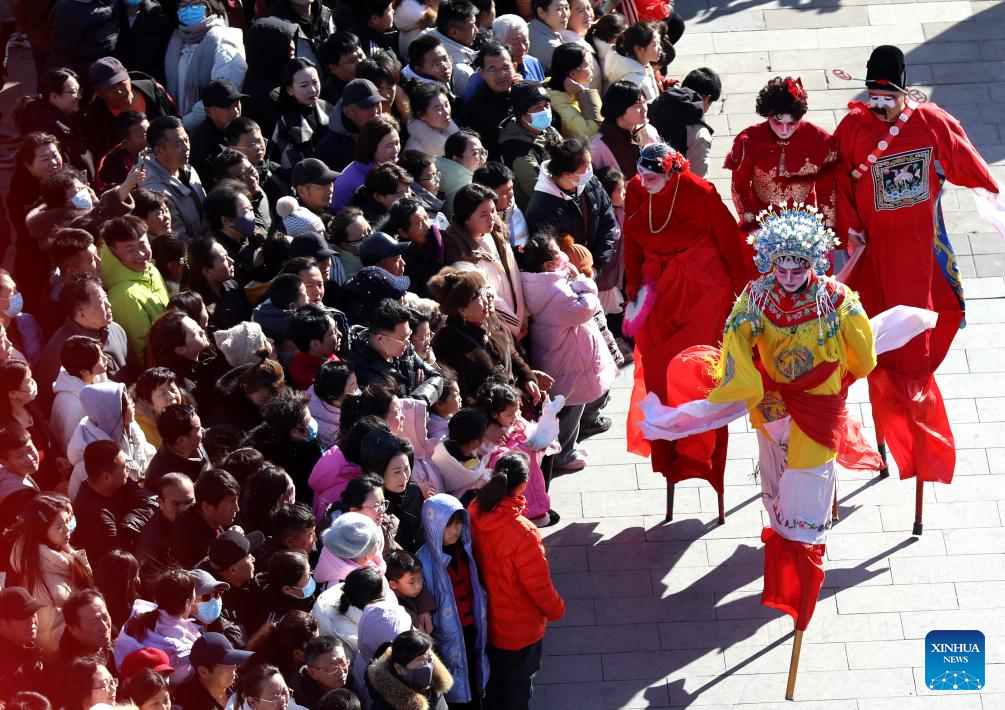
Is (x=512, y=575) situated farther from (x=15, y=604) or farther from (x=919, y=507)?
(x=919, y=507)

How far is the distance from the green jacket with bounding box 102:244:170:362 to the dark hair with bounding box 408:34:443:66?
2919 millimetres

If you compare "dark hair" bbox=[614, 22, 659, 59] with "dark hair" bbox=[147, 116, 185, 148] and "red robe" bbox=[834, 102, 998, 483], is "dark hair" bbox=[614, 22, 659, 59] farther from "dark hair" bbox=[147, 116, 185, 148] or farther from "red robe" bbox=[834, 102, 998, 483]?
"dark hair" bbox=[147, 116, 185, 148]

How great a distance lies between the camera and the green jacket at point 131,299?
8242mm

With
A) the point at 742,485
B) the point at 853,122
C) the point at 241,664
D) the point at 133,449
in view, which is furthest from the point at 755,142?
the point at 241,664

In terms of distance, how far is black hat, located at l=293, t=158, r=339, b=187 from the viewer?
9148 millimetres

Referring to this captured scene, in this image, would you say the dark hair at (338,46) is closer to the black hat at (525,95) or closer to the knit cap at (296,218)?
the black hat at (525,95)

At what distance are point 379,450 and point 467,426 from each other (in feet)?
2.19

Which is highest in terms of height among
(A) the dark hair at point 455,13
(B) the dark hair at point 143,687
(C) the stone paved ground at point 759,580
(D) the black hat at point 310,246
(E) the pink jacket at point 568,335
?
(B) the dark hair at point 143,687

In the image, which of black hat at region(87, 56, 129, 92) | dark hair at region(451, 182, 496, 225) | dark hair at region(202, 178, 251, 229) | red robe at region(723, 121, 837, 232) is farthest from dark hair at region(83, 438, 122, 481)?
red robe at region(723, 121, 837, 232)

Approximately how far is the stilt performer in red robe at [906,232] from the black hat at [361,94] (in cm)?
257

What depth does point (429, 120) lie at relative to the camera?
10188mm

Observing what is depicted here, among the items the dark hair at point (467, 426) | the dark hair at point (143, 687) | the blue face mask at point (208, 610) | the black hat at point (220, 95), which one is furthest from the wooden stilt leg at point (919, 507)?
the dark hair at point (143, 687)

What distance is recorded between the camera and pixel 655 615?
28.5 ft

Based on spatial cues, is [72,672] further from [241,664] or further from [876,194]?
[876,194]
